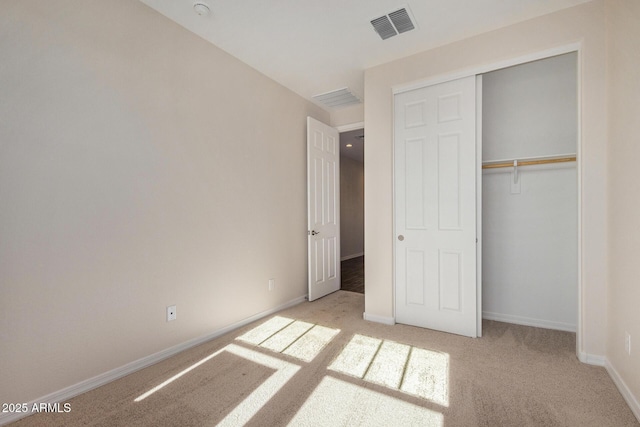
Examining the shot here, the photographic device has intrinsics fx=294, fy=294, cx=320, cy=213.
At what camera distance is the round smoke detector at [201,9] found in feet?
7.23

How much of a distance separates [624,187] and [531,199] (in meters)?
1.10

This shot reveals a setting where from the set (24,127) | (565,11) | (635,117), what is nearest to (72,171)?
(24,127)

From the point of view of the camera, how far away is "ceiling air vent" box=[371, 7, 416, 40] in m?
2.34

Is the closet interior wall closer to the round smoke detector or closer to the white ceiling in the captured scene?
the white ceiling

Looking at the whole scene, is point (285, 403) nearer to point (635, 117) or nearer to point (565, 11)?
point (635, 117)

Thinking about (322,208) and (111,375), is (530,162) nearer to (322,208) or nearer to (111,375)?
(322,208)

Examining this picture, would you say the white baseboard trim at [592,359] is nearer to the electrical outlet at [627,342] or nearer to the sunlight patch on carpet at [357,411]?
the electrical outlet at [627,342]

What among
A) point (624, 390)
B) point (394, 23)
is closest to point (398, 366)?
point (624, 390)

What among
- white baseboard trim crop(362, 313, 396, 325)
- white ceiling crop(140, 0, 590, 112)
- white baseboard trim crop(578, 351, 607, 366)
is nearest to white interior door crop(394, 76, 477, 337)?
white baseboard trim crop(362, 313, 396, 325)

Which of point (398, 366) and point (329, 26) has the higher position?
point (329, 26)

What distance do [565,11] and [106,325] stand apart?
13.4 ft

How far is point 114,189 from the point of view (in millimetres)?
2045

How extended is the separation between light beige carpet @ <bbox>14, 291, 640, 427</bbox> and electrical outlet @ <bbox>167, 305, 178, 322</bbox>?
0.99ft

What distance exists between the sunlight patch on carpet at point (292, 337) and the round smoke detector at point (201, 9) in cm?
272
